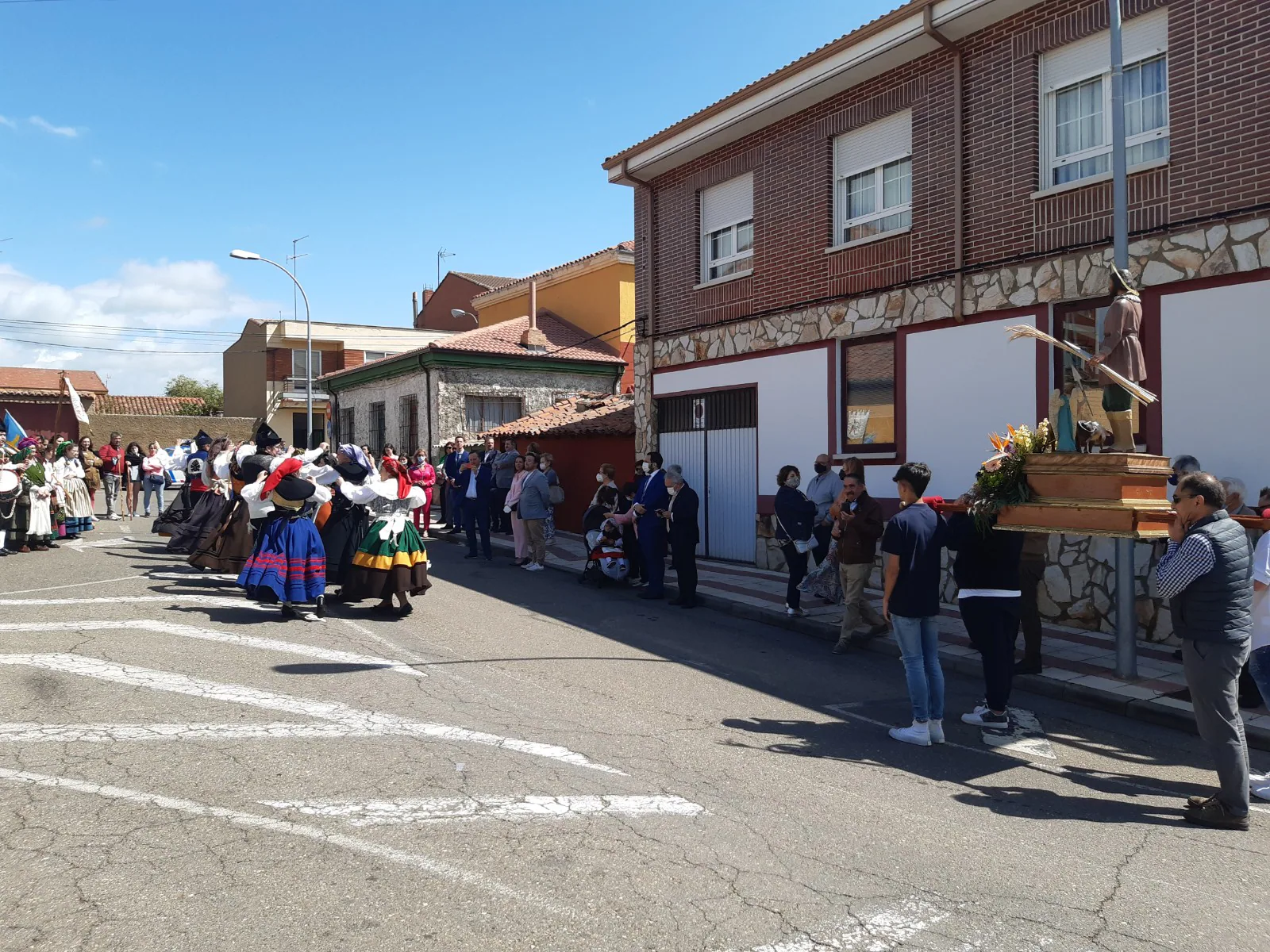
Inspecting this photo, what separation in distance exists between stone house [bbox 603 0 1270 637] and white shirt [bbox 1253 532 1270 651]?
65.8 inches

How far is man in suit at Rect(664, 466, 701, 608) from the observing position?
11.5 meters

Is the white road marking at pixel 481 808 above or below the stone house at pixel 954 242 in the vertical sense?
below

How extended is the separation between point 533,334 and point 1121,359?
21147mm

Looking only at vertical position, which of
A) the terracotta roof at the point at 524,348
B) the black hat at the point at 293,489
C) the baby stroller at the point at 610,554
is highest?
the terracotta roof at the point at 524,348

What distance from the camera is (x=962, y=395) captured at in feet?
37.2

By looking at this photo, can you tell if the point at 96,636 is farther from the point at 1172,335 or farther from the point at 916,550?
the point at 1172,335

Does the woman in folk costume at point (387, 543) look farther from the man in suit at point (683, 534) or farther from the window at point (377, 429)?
the window at point (377, 429)

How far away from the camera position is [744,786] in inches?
208

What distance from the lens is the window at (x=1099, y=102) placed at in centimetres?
966

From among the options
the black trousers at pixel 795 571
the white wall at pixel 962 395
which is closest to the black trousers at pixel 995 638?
the black trousers at pixel 795 571

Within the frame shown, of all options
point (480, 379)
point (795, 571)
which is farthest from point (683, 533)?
point (480, 379)

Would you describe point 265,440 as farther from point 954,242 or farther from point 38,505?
point 954,242

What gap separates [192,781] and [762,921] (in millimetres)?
3043

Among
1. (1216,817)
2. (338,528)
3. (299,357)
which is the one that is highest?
(299,357)
